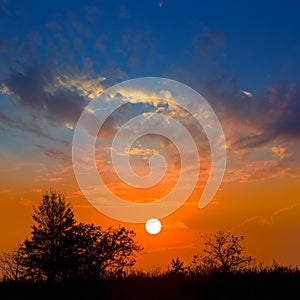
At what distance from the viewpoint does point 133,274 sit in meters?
18.1

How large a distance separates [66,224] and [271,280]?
5006cm

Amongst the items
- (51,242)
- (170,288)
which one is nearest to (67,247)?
(51,242)

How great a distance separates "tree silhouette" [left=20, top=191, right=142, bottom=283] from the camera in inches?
1903

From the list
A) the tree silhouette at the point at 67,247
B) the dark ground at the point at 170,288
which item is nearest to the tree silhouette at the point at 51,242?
the tree silhouette at the point at 67,247

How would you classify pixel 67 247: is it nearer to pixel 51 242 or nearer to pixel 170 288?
pixel 51 242

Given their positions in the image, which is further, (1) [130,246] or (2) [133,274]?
(1) [130,246]

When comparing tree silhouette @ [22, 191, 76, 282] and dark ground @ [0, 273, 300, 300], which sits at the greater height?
tree silhouette @ [22, 191, 76, 282]

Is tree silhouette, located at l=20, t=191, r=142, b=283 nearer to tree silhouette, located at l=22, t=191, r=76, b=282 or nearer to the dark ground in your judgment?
tree silhouette, located at l=22, t=191, r=76, b=282

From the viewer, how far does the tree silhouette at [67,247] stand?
48344 millimetres

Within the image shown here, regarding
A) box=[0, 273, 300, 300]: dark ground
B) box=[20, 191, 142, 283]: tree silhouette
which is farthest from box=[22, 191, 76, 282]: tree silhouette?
box=[0, 273, 300, 300]: dark ground

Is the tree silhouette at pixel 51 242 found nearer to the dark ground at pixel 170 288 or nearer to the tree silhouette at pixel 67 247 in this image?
the tree silhouette at pixel 67 247

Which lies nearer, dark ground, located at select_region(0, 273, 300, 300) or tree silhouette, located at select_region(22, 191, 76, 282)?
dark ground, located at select_region(0, 273, 300, 300)

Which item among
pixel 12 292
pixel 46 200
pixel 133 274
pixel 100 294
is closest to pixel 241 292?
pixel 100 294

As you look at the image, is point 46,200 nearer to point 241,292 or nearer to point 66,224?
point 66,224
